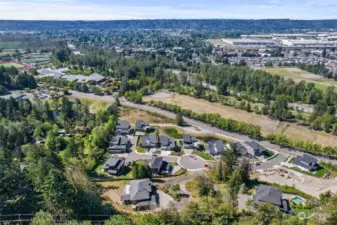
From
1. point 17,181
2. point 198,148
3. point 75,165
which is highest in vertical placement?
point 17,181

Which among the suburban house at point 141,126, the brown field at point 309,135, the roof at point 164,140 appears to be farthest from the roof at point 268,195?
the suburban house at point 141,126

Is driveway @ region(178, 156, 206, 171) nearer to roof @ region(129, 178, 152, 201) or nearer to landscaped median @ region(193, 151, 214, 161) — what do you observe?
landscaped median @ region(193, 151, 214, 161)

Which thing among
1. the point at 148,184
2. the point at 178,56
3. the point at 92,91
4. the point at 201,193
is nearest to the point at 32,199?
the point at 148,184

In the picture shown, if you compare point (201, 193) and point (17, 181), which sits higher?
point (17, 181)

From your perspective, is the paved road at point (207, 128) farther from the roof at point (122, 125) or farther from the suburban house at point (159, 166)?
the suburban house at point (159, 166)

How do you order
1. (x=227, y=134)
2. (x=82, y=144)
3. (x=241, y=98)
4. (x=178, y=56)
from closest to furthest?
(x=82, y=144), (x=227, y=134), (x=241, y=98), (x=178, y=56)

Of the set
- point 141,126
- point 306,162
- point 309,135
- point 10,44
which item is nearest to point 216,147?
point 306,162

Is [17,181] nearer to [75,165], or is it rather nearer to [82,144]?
[75,165]
